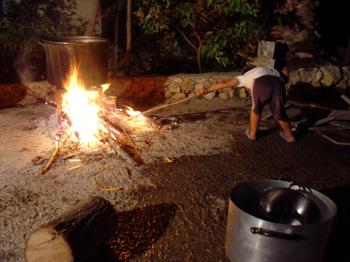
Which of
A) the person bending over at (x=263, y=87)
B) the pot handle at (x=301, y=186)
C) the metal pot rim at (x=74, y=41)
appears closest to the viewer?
the pot handle at (x=301, y=186)

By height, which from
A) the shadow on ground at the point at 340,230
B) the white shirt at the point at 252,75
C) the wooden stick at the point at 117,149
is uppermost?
the white shirt at the point at 252,75

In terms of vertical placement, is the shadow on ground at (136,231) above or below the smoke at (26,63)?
below

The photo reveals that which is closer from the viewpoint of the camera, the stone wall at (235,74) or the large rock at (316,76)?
the stone wall at (235,74)

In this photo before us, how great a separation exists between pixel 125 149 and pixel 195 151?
3.91 ft

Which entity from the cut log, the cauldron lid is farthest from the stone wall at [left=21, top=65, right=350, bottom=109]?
the cauldron lid

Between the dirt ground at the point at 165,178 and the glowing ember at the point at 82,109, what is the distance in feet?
1.67

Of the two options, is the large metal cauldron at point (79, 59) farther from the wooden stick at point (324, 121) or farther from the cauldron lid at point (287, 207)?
the wooden stick at point (324, 121)

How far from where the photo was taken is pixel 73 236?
9.93 ft

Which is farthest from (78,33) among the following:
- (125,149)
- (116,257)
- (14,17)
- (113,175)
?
(116,257)

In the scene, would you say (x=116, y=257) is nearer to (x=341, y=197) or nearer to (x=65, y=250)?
(x=65, y=250)

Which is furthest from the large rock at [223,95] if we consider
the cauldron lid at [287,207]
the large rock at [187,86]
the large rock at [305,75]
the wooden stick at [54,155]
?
the cauldron lid at [287,207]

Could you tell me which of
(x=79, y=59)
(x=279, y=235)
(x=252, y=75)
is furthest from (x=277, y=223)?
(x=79, y=59)

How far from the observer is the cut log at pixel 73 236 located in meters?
2.96

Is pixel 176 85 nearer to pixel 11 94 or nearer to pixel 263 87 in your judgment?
pixel 263 87
